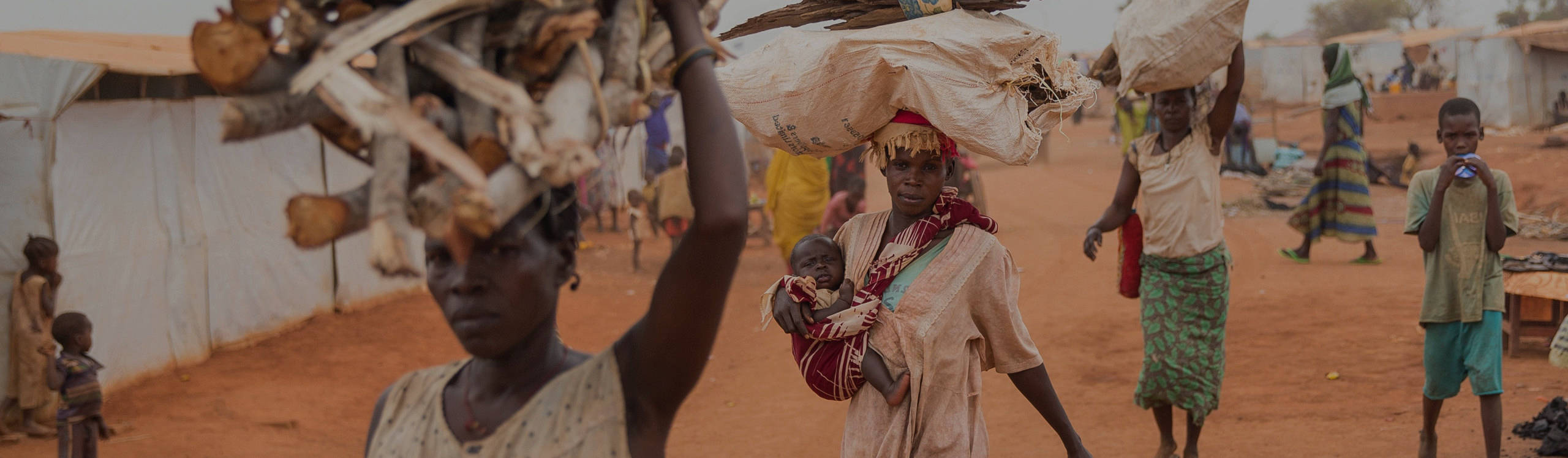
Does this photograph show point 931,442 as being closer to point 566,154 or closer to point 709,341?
point 709,341

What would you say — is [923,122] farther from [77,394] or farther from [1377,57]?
[1377,57]

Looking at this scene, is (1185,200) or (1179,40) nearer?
(1179,40)

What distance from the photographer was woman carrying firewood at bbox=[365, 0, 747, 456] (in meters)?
1.63

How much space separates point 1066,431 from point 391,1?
2.54 metres

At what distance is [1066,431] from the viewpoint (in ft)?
11.2

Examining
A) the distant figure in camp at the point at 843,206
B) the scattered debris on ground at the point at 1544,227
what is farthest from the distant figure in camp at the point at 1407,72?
the distant figure in camp at the point at 843,206

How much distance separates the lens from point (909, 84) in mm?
3285

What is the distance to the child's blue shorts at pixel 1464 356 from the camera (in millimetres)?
5262

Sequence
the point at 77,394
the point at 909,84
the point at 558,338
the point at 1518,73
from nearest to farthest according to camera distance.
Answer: the point at 558,338
the point at 909,84
the point at 77,394
the point at 1518,73

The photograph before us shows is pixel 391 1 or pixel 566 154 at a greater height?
pixel 391 1

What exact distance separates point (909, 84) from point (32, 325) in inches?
247

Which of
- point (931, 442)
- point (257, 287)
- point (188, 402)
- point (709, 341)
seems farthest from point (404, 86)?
point (257, 287)

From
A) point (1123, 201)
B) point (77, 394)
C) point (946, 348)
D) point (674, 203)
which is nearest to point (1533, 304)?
point (1123, 201)

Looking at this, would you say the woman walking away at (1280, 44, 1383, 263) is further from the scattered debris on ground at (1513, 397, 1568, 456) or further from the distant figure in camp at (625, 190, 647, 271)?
the distant figure in camp at (625, 190, 647, 271)
